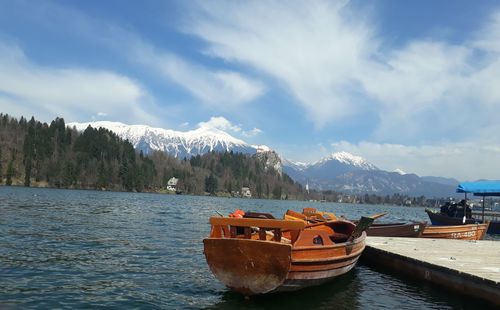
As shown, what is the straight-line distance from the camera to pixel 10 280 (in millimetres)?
14211

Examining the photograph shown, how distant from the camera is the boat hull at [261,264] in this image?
1200 cm

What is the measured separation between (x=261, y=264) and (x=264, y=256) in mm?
285

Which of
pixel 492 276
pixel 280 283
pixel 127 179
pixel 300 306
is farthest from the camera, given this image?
pixel 127 179

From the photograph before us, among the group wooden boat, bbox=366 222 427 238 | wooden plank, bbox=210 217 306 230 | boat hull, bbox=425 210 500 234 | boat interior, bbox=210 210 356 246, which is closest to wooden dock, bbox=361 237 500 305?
wooden boat, bbox=366 222 427 238

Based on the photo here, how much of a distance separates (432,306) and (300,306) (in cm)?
491

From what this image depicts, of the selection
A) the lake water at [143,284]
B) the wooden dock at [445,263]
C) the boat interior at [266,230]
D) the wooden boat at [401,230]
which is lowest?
the lake water at [143,284]

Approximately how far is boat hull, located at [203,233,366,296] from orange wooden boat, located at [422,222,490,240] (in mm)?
20029

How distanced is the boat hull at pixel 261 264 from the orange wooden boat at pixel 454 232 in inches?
789

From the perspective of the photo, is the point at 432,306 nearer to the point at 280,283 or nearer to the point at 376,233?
the point at 280,283

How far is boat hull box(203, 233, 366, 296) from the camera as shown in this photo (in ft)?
→ 39.4

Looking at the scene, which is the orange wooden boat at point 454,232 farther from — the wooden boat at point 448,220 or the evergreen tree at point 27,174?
the evergreen tree at point 27,174

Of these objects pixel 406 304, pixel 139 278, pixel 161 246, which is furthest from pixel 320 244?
pixel 161 246

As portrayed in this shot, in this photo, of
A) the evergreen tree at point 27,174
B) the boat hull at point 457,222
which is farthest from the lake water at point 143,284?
the evergreen tree at point 27,174

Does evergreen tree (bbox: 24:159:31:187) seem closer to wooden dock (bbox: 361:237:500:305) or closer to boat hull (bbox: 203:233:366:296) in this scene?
wooden dock (bbox: 361:237:500:305)
